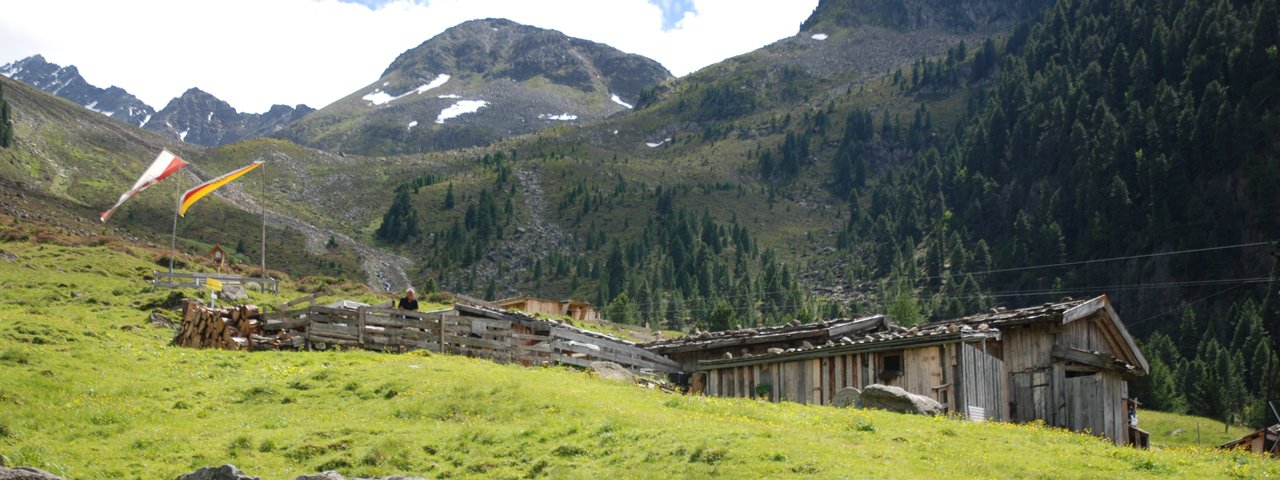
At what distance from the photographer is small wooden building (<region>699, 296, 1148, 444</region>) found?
34.7m

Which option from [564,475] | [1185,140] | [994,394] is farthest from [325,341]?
[1185,140]

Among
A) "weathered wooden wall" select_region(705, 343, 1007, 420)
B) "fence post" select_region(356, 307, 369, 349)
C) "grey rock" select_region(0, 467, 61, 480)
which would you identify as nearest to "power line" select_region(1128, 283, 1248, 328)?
"weathered wooden wall" select_region(705, 343, 1007, 420)

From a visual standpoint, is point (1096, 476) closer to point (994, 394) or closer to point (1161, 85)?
point (994, 394)

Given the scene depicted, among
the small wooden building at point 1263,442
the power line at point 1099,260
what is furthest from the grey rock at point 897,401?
the power line at point 1099,260

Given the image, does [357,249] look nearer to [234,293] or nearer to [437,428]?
[234,293]

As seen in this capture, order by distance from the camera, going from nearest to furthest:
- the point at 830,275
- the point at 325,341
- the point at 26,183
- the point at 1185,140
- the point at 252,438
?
1. the point at 252,438
2. the point at 325,341
3. the point at 26,183
4. the point at 1185,140
5. the point at 830,275

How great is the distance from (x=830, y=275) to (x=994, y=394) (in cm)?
14557

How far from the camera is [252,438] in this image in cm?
2516

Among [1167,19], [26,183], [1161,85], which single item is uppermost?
[1167,19]

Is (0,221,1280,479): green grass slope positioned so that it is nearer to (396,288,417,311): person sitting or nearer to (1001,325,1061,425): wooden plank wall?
(396,288,417,311): person sitting

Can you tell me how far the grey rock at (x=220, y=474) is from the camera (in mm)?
19812

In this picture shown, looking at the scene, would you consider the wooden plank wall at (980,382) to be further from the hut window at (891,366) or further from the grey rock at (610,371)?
the grey rock at (610,371)

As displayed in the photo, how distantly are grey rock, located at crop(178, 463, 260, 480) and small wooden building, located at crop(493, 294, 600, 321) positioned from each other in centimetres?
6537

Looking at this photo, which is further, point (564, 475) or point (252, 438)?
point (252, 438)
